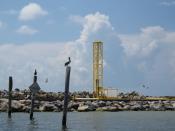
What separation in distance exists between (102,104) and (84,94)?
32.9 metres

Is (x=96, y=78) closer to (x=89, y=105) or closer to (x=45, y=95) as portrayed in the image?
(x=45, y=95)

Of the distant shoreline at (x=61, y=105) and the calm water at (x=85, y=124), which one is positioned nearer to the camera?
the calm water at (x=85, y=124)

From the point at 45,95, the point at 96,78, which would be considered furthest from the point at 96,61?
the point at 45,95

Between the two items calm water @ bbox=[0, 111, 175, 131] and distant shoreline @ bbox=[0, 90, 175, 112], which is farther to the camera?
distant shoreline @ bbox=[0, 90, 175, 112]

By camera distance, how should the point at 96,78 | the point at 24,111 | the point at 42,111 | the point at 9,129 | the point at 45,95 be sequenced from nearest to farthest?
the point at 9,129
the point at 24,111
the point at 42,111
the point at 45,95
the point at 96,78

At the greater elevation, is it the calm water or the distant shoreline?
the distant shoreline

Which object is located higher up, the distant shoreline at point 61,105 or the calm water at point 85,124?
the distant shoreline at point 61,105

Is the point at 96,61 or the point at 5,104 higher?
the point at 96,61

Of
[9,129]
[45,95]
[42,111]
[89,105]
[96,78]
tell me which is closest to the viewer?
[9,129]

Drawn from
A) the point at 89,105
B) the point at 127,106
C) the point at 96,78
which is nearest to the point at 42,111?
the point at 89,105

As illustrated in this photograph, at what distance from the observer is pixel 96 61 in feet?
415

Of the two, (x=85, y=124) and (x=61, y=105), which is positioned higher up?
(x=61, y=105)

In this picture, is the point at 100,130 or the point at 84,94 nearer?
the point at 100,130

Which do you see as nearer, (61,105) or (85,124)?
(85,124)
